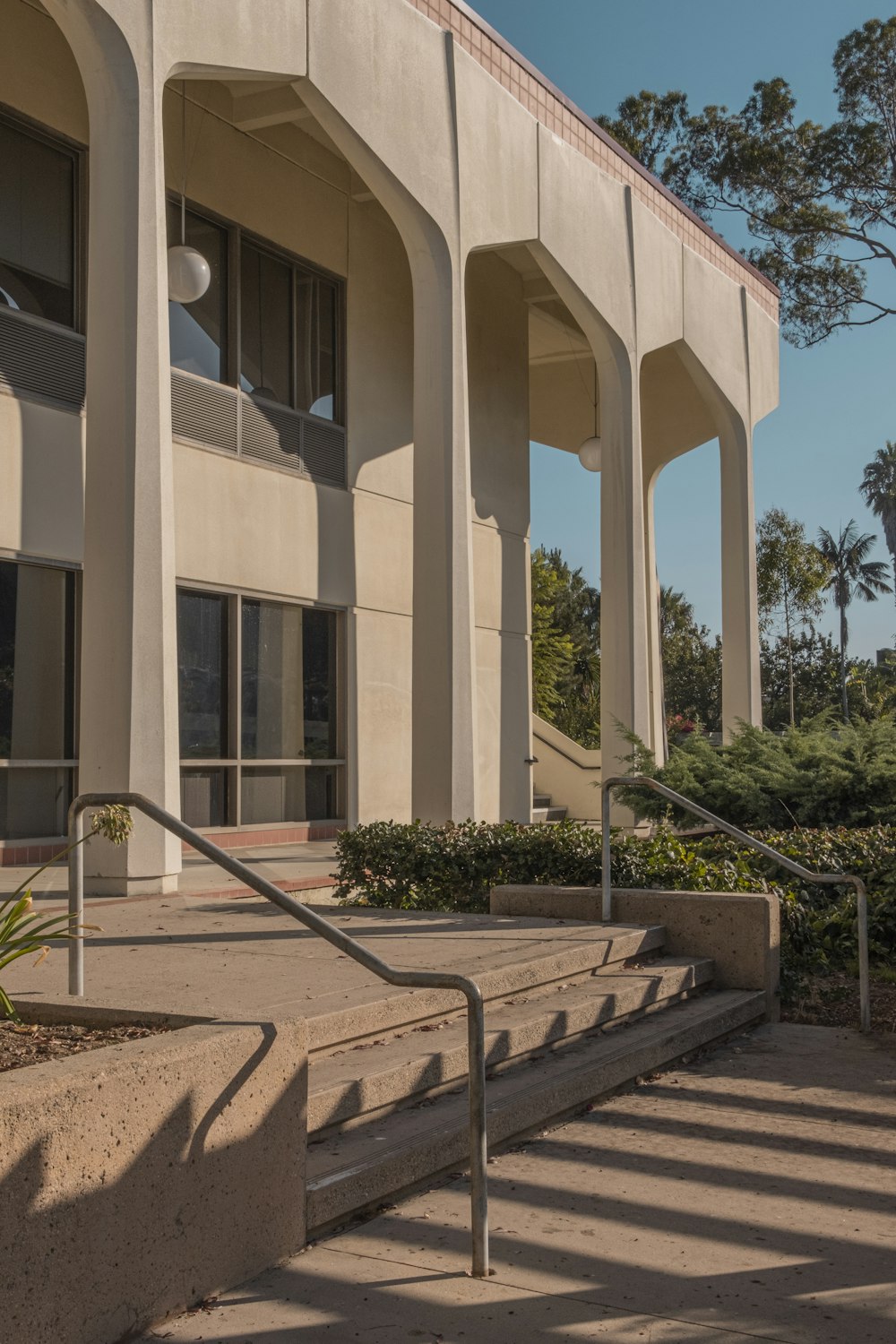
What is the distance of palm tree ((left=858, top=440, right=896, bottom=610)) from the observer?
251 ft

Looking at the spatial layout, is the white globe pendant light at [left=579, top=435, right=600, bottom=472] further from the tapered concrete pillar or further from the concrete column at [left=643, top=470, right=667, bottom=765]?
the tapered concrete pillar

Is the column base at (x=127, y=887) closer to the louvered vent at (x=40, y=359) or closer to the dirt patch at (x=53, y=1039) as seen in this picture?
the louvered vent at (x=40, y=359)

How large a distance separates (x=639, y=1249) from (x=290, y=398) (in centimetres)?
1171

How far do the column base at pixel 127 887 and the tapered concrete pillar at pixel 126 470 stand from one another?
0.01 metres

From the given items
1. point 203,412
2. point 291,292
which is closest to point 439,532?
point 203,412

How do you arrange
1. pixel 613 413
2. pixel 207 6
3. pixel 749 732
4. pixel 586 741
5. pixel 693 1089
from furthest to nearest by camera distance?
pixel 586 741
pixel 613 413
pixel 749 732
pixel 207 6
pixel 693 1089

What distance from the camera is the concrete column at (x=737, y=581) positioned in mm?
21141

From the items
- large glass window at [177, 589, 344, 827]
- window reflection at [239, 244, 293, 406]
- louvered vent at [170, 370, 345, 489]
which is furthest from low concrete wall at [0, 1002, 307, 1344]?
window reflection at [239, 244, 293, 406]

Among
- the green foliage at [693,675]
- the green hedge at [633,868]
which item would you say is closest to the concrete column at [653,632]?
the green hedge at [633,868]

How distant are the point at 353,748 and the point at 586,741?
1686 centimetres

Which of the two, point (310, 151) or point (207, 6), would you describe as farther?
point (310, 151)

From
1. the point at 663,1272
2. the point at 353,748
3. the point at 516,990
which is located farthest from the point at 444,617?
the point at 663,1272

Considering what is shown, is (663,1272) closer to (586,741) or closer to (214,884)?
(214,884)

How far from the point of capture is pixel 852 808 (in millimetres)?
11570
